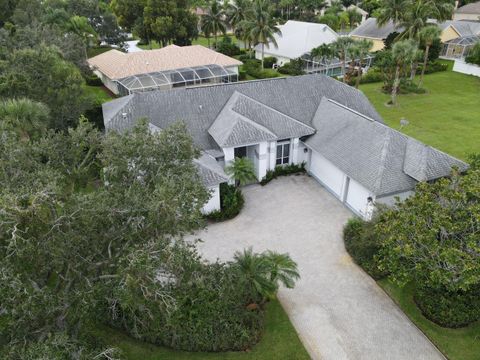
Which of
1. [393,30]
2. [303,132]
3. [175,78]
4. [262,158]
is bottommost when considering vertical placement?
[262,158]

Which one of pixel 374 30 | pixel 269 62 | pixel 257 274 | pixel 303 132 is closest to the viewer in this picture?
pixel 257 274

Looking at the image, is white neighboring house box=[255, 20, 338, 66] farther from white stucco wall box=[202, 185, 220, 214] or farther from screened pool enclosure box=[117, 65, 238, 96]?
white stucco wall box=[202, 185, 220, 214]

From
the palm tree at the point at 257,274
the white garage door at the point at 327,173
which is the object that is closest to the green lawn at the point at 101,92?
the white garage door at the point at 327,173

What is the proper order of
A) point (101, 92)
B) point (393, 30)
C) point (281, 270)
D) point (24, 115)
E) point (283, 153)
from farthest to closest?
point (393, 30)
point (101, 92)
point (283, 153)
point (24, 115)
point (281, 270)

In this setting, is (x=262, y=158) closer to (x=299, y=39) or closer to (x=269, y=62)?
(x=299, y=39)

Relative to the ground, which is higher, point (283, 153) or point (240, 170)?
point (240, 170)

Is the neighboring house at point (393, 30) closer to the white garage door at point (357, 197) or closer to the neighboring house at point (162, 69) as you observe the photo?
the neighboring house at point (162, 69)

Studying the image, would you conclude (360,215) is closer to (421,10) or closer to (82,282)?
(82,282)

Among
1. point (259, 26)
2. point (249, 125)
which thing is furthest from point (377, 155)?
point (259, 26)
